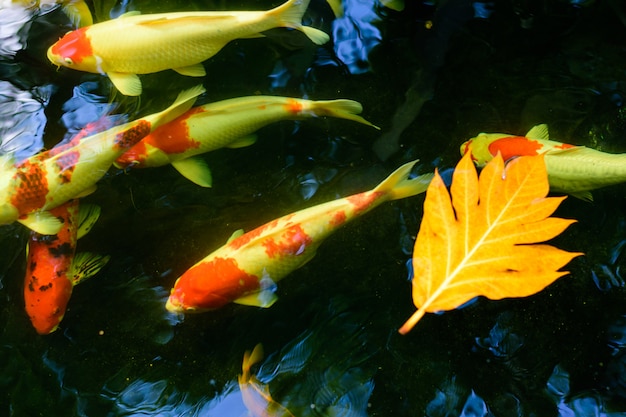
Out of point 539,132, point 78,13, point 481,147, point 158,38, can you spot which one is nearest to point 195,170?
point 158,38

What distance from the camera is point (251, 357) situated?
8.02ft

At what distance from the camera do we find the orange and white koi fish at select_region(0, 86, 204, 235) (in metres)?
2.44

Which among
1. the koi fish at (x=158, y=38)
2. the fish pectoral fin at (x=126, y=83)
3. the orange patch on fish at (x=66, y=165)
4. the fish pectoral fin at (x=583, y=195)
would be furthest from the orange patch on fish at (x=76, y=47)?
the fish pectoral fin at (x=583, y=195)

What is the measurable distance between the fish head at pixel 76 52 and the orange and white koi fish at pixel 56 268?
0.66 m

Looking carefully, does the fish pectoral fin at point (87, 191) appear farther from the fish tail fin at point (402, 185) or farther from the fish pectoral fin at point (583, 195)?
the fish pectoral fin at point (583, 195)

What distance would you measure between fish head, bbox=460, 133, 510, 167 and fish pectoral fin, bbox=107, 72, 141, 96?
1.60 metres

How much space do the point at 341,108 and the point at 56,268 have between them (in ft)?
4.91

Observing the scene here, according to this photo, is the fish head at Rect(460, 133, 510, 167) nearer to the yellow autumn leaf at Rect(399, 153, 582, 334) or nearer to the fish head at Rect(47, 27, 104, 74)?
the yellow autumn leaf at Rect(399, 153, 582, 334)

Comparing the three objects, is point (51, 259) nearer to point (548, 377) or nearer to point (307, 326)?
point (307, 326)

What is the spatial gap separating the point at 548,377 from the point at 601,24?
1.79 metres

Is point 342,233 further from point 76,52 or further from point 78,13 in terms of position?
point 78,13

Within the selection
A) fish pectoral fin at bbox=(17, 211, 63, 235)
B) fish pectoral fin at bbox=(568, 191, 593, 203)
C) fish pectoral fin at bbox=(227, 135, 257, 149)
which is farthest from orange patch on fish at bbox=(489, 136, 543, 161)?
fish pectoral fin at bbox=(17, 211, 63, 235)

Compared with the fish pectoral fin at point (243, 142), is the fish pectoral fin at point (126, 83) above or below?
above

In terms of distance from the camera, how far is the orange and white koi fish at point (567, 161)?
2.34 m
